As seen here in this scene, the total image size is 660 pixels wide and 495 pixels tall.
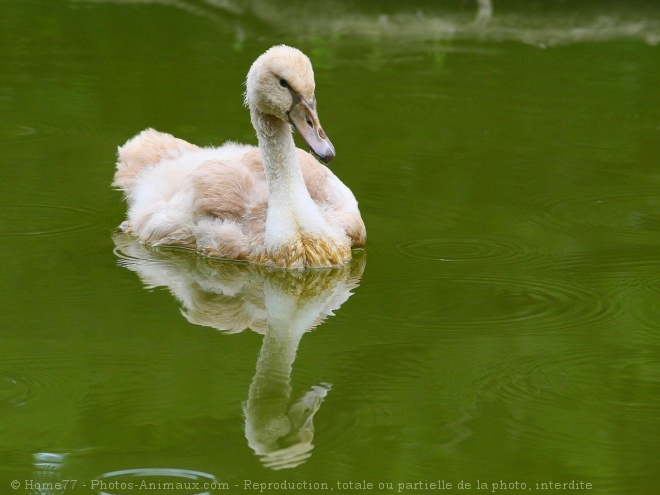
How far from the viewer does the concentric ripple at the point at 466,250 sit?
7.55 metres

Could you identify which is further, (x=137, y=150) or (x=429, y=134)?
(x=429, y=134)

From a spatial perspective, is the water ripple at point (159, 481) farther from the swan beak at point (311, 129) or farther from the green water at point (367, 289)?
the swan beak at point (311, 129)

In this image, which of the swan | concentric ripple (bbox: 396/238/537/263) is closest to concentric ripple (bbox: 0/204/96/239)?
the swan

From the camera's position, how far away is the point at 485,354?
20.0 ft

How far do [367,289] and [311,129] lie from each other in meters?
0.94

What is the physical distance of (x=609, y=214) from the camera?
27.3 feet

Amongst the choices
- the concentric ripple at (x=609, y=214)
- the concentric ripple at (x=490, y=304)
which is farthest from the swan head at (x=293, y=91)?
the concentric ripple at (x=609, y=214)

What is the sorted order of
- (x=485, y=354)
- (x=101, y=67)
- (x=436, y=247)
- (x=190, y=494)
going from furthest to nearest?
(x=101, y=67)
(x=436, y=247)
(x=485, y=354)
(x=190, y=494)

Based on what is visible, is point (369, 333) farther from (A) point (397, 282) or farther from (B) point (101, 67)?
(B) point (101, 67)

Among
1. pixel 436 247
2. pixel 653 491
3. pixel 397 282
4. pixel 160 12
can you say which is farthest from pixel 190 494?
pixel 160 12

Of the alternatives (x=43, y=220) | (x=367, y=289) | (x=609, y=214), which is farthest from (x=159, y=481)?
(x=609, y=214)

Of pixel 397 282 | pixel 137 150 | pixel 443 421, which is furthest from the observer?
pixel 137 150

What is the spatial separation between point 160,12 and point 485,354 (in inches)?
Answer: 333

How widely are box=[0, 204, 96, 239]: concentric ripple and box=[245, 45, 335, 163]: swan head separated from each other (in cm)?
155
